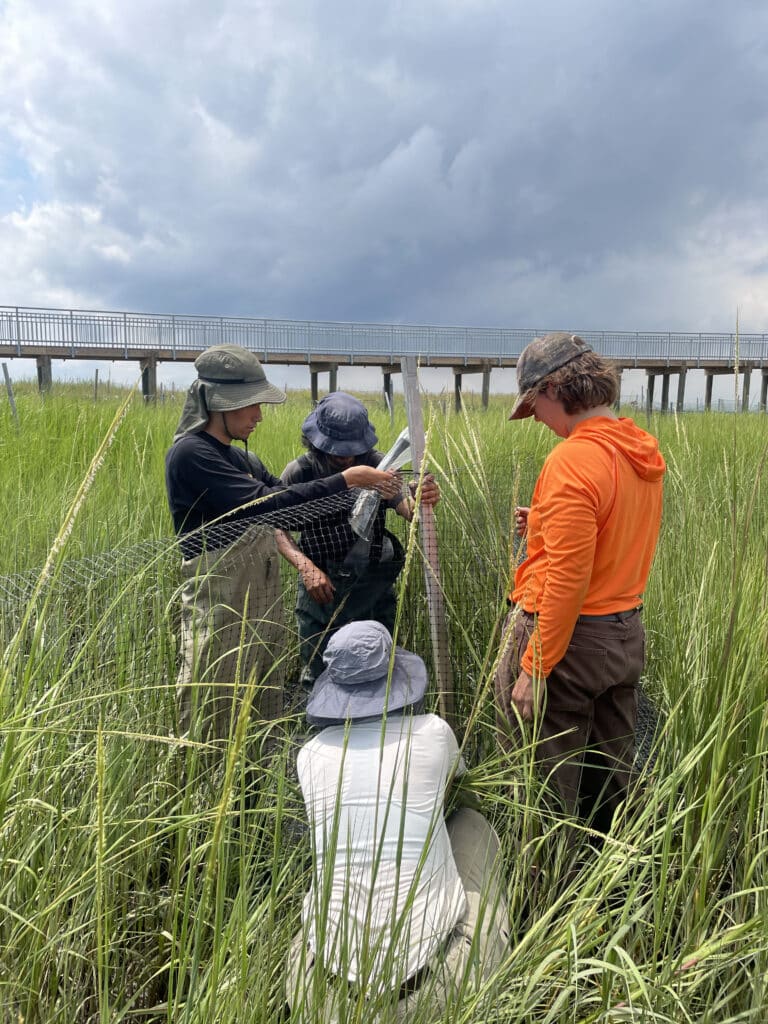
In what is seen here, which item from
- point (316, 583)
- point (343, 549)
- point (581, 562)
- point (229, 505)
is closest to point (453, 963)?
point (581, 562)

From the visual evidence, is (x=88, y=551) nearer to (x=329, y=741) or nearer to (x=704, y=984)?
(x=329, y=741)

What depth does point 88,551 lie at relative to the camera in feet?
10.7

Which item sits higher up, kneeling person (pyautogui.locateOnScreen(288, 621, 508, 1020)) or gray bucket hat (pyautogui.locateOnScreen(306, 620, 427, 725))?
gray bucket hat (pyautogui.locateOnScreen(306, 620, 427, 725))

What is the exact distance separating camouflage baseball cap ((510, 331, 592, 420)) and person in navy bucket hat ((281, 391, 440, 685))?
0.83 meters

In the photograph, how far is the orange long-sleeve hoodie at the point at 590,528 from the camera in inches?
68.9

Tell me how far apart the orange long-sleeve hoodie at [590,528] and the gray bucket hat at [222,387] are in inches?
42.6

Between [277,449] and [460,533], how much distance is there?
3.83 metres

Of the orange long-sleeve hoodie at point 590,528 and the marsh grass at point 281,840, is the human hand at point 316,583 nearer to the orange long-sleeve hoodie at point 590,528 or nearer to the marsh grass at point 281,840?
the marsh grass at point 281,840

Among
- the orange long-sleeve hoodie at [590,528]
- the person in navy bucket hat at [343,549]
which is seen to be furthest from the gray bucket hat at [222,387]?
the orange long-sleeve hoodie at [590,528]

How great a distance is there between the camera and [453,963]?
144 centimetres

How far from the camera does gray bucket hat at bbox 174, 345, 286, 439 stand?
2.40m

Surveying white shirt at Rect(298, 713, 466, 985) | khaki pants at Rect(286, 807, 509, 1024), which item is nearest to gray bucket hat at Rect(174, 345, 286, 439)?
white shirt at Rect(298, 713, 466, 985)

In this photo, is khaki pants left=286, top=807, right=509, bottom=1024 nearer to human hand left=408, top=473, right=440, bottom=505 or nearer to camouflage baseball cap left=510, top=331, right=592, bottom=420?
human hand left=408, top=473, right=440, bottom=505

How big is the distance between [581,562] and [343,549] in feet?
4.12
